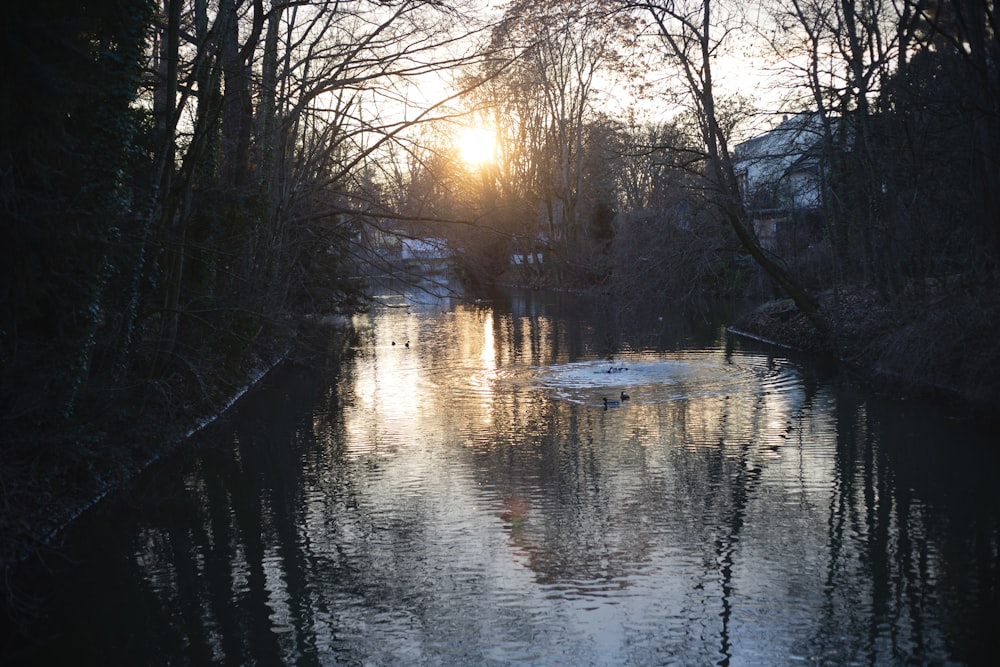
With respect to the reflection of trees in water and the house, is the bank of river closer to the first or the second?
the reflection of trees in water

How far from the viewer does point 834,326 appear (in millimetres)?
23312

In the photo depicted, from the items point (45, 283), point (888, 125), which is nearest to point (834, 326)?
point (888, 125)

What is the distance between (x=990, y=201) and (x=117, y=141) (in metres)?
11.3

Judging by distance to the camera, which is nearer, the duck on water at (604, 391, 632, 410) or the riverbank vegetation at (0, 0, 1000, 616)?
the riverbank vegetation at (0, 0, 1000, 616)

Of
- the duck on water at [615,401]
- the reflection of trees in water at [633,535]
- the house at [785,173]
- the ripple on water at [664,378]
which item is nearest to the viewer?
the reflection of trees in water at [633,535]

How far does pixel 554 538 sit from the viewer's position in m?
9.87

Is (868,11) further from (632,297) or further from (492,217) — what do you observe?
(492,217)

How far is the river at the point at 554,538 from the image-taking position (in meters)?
7.52

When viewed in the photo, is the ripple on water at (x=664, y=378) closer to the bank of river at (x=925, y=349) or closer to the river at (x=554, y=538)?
the river at (x=554, y=538)

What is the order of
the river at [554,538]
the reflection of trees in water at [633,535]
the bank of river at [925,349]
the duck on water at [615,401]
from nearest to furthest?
the river at [554,538] → the reflection of trees in water at [633,535] → the bank of river at [925,349] → the duck on water at [615,401]

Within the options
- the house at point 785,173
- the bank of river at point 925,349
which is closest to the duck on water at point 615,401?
the bank of river at point 925,349

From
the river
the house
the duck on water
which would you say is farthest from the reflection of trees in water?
the house

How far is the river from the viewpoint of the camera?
7.52 meters

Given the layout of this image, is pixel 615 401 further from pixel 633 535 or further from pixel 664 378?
pixel 633 535
